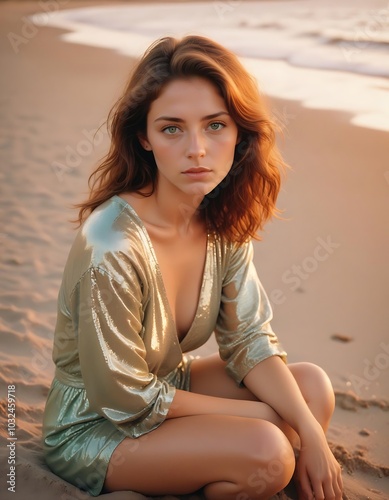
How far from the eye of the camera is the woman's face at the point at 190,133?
2637 millimetres

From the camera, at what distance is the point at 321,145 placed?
22.9 feet

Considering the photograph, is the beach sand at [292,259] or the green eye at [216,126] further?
the beach sand at [292,259]

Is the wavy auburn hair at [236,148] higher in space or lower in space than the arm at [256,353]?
higher

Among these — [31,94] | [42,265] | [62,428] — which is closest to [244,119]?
[62,428]

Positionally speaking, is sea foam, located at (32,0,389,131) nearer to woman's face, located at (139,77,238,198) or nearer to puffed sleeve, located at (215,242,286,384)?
puffed sleeve, located at (215,242,286,384)

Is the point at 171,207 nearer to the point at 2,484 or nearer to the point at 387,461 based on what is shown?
the point at 2,484

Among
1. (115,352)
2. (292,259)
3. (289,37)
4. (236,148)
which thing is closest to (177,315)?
(115,352)

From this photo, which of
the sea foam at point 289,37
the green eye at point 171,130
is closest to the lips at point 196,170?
the green eye at point 171,130

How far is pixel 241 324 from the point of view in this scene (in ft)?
9.86

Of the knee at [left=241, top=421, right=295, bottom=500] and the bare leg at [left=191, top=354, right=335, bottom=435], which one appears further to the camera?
the bare leg at [left=191, top=354, right=335, bottom=435]

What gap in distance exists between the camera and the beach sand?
11.0 ft

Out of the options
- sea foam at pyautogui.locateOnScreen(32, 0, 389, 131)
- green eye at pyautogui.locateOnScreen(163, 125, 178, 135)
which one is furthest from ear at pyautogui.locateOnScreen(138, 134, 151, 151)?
sea foam at pyautogui.locateOnScreen(32, 0, 389, 131)

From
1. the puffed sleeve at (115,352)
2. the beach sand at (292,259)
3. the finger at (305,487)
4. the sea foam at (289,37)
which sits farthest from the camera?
the sea foam at (289,37)

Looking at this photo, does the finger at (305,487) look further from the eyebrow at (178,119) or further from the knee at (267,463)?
the eyebrow at (178,119)
